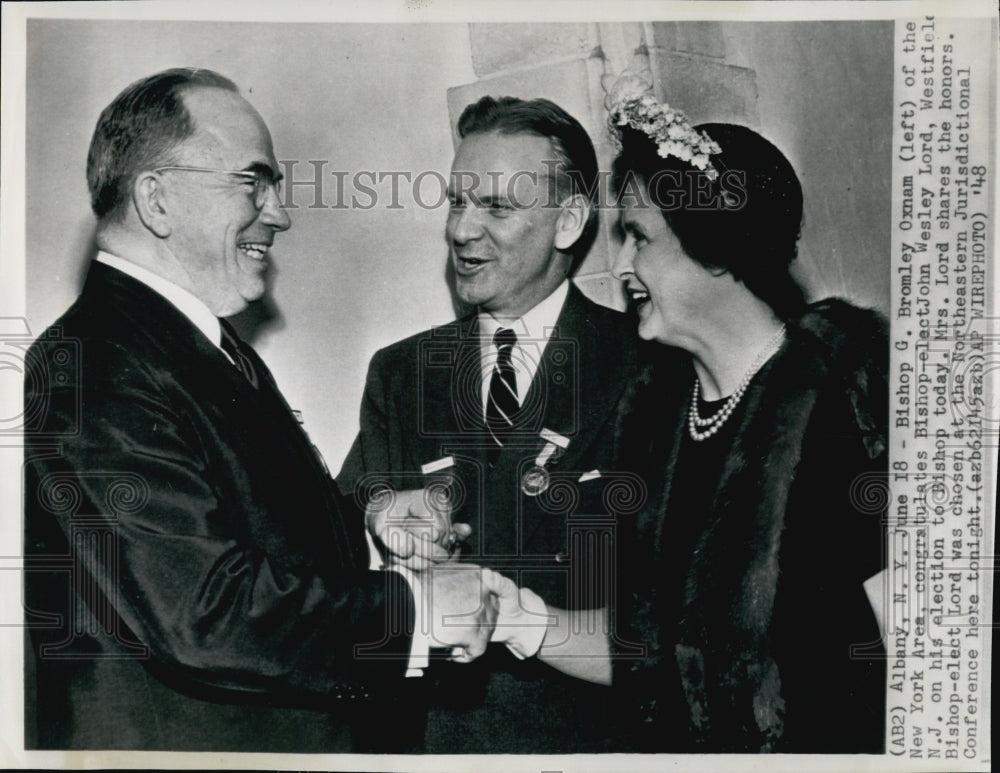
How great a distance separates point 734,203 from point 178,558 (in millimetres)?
1393

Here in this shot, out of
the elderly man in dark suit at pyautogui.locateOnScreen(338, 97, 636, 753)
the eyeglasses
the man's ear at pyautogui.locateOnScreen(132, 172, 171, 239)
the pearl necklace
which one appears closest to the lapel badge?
the elderly man in dark suit at pyautogui.locateOnScreen(338, 97, 636, 753)

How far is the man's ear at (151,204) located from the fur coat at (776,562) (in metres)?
1.08

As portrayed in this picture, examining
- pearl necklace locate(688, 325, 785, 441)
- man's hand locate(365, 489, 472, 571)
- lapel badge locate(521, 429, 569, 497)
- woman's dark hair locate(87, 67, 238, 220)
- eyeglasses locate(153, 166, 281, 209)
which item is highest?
woman's dark hair locate(87, 67, 238, 220)

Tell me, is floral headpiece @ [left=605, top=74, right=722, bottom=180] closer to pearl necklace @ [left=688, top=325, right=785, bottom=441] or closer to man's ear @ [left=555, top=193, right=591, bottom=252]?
man's ear @ [left=555, top=193, right=591, bottom=252]

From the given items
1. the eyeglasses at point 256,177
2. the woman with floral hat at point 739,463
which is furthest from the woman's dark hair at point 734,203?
the eyeglasses at point 256,177

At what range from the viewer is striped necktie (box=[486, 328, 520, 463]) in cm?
218

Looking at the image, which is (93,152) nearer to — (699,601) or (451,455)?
(451,455)

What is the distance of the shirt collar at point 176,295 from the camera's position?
2.11 m

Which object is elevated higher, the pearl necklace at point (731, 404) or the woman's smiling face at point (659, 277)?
the woman's smiling face at point (659, 277)

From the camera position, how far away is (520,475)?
85.7 inches

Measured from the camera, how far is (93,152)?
2193 millimetres

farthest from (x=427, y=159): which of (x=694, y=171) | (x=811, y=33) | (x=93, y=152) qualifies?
(x=811, y=33)

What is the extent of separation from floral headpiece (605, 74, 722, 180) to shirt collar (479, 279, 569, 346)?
352 millimetres

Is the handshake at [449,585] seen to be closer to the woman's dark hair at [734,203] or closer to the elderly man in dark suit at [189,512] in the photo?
the elderly man in dark suit at [189,512]
